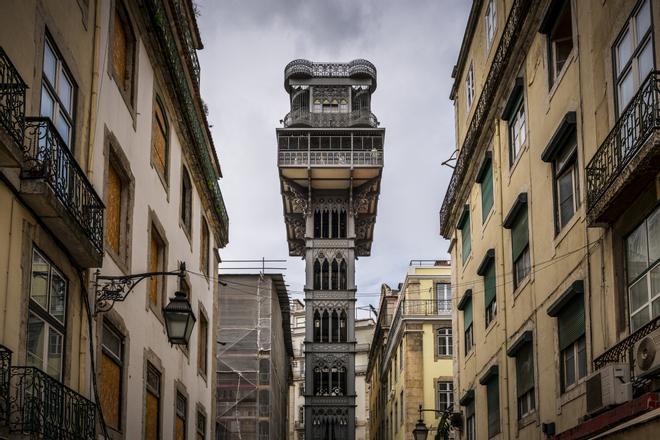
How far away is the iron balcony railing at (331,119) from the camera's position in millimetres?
68188

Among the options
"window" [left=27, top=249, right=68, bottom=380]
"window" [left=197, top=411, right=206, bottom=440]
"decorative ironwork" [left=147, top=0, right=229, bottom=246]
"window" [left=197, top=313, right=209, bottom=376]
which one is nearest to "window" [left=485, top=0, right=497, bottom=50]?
"decorative ironwork" [left=147, top=0, right=229, bottom=246]

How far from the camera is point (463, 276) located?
1102 inches

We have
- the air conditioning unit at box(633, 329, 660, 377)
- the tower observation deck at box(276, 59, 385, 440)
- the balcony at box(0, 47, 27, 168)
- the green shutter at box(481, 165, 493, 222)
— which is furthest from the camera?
the tower observation deck at box(276, 59, 385, 440)

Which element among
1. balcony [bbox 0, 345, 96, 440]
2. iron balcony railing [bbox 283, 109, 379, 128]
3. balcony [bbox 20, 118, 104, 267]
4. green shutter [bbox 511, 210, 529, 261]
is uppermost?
iron balcony railing [bbox 283, 109, 379, 128]

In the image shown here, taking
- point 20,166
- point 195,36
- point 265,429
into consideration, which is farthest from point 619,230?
point 265,429

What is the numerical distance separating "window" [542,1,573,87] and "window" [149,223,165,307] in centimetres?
744

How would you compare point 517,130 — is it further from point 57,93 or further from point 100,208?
point 57,93

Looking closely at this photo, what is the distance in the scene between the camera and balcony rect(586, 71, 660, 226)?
11.1m

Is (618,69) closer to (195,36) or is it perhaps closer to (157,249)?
(157,249)

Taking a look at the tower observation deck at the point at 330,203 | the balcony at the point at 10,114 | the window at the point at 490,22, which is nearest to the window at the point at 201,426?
the window at the point at 490,22

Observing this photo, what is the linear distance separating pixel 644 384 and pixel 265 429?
4198 centimetres

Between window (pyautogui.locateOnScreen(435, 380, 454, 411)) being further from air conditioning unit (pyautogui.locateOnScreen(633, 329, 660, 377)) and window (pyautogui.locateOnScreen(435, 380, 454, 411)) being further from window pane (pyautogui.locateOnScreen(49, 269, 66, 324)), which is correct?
air conditioning unit (pyautogui.locateOnScreen(633, 329, 660, 377))

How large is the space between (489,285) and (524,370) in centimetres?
416

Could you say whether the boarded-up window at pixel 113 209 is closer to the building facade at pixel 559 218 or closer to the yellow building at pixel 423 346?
the building facade at pixel 559 218
